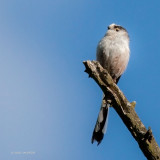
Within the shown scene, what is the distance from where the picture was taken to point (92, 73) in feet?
18.0

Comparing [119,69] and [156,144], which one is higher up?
[119,69]

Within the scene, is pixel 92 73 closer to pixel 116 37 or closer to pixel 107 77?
pixel 107 77

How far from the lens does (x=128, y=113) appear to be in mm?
4910

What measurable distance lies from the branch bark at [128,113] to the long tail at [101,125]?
12.5 inches

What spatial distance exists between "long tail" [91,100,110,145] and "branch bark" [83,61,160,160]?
318 mm

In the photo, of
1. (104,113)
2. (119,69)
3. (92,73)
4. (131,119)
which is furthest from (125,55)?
(131,119)

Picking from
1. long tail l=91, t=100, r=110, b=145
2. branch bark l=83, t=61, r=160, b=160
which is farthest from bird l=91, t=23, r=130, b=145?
branch bark l=83, t=61, r=160, b=160

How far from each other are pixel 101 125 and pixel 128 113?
1.31 metres

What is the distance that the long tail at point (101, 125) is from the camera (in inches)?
227

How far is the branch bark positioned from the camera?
14.7ft

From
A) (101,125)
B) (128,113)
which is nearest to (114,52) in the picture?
(101,125)

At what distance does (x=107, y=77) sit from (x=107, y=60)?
6.86 ft

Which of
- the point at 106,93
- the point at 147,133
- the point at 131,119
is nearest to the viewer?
the point at 147,133

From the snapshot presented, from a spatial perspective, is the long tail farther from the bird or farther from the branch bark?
the branch bark
